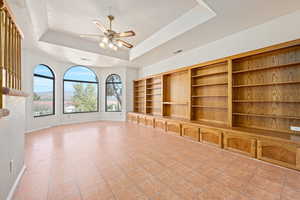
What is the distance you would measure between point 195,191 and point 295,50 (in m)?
3.33

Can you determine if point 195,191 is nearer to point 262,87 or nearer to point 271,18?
point 262,87

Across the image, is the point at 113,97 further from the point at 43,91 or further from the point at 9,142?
the point at 9,142

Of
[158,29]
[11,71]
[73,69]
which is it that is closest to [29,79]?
[73,69]

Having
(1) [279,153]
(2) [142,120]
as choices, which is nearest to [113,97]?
(2) [142,120]

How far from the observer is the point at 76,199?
1651 mm

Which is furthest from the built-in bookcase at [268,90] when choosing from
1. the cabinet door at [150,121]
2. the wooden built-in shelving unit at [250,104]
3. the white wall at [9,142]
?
the white wall at [9,142]

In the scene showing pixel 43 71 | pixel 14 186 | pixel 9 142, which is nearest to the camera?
pixel 9 142

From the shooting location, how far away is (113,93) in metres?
7.90

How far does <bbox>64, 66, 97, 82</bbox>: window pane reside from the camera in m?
6.98

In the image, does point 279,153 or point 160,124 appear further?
point 160,124

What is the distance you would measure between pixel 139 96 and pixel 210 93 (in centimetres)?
411

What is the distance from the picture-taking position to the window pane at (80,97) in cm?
697

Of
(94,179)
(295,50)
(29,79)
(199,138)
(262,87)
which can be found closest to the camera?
(94,179)

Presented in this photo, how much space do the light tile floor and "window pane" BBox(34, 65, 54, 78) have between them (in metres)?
3.62
